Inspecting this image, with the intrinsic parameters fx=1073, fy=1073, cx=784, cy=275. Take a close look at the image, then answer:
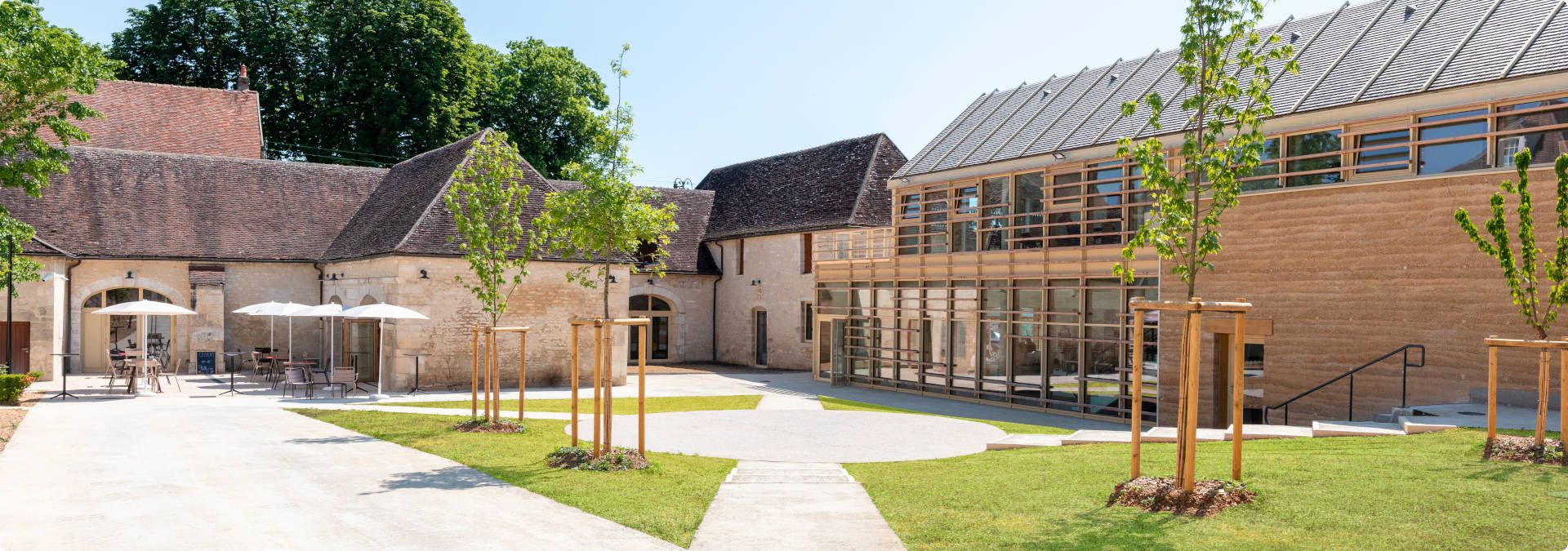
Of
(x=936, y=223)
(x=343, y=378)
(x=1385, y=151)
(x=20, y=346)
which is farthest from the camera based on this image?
(x=20, y=346)

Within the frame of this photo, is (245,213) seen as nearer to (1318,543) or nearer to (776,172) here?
(776,172)

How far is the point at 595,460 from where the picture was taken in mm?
12344

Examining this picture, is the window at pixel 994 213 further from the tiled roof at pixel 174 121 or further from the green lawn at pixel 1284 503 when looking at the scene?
the tiled roof at pixel 174 121

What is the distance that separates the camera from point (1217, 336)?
1716cm

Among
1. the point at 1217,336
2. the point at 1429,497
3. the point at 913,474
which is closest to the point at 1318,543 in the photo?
the point at 1429,497

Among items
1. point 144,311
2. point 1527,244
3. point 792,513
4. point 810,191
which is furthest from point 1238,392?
point 810,191

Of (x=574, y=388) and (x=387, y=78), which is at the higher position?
(x=387, y=78)

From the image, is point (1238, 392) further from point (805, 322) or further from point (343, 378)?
point (805, 322)

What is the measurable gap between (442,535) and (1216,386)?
13.0m

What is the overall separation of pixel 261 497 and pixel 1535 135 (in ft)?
54.2

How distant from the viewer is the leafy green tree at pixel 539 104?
44.8m

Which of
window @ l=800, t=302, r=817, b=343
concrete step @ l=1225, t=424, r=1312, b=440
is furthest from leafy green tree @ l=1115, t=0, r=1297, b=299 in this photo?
window @ l=800, t=302, r=817, b=343

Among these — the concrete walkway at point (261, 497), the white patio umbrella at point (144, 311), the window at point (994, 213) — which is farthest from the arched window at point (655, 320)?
the concrete walkway at point (261, 497)

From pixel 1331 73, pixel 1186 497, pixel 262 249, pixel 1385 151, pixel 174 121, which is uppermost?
pixel 174 121
